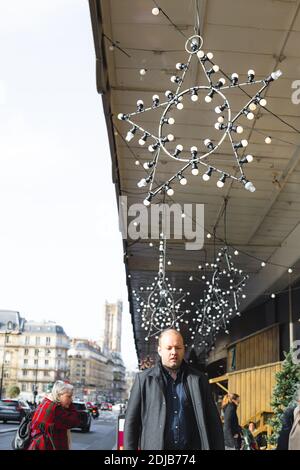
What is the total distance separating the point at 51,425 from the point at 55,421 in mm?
50

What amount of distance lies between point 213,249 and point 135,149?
7.17 metres

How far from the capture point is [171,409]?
291 cm

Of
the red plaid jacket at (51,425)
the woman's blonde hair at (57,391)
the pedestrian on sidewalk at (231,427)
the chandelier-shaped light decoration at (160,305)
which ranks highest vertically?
the chandelier-shaped light decoration at (160,305)

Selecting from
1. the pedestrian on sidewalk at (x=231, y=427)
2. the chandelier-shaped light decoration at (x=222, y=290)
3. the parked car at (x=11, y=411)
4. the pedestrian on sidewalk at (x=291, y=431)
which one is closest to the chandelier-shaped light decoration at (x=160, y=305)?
the chandelier-shaped light decoration at (x=222, y=290)

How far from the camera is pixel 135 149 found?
30.1 feet

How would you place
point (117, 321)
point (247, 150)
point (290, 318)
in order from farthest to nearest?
point (117, 321), point (290, 318), point (247, 150)

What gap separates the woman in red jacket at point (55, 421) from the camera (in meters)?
4.61

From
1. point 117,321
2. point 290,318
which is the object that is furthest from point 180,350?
point 117,321

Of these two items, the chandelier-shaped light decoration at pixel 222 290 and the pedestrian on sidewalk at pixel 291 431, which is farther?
the chandelier-shaped light decoration at pixel 222 290

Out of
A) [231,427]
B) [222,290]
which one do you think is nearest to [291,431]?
[231,427]

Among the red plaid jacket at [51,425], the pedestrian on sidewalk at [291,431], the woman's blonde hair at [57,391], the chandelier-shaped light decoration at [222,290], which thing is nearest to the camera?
the pedestrian on sidewalk at [291,431]

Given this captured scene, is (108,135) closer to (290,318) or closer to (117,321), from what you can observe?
(290,318)

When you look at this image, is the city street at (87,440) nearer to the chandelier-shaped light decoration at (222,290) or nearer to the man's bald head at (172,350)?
the chandelier-shaped light decoration at (222,290)
